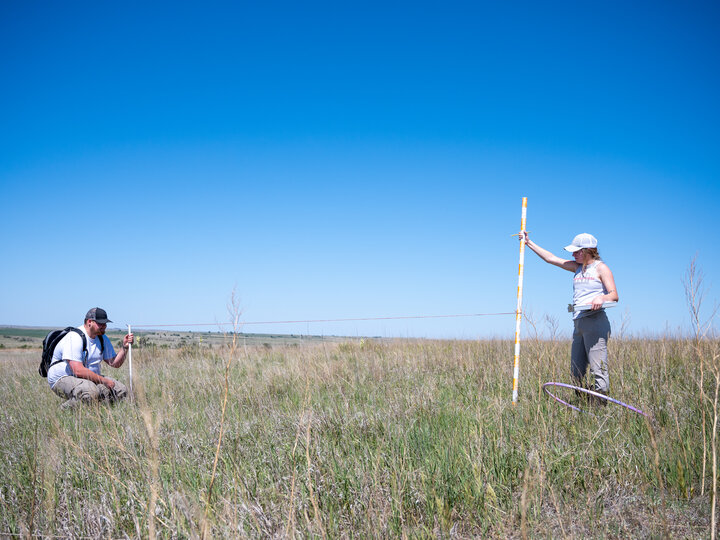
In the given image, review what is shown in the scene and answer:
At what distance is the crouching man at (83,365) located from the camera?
555 cm

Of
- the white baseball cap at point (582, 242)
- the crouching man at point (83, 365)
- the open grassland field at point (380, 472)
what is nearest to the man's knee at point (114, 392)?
the crouching man at point (83, 365)

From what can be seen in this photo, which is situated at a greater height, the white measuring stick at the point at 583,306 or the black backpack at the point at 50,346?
the white measuring stick at the point at 583,306

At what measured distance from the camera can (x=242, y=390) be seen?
5938 millimetres

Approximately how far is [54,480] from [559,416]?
4061 mm

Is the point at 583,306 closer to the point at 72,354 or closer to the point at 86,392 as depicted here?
the point at 86,392

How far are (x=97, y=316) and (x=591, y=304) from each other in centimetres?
603

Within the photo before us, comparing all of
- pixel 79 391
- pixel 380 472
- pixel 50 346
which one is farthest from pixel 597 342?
pixel 50 346

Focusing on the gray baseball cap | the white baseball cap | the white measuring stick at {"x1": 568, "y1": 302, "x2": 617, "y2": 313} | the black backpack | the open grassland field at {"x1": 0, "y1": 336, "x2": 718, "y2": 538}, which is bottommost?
the open grassland field at {"x1": 0, "y1": 336, "x2": 718, "y2": 538}

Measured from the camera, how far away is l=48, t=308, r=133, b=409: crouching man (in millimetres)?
5555

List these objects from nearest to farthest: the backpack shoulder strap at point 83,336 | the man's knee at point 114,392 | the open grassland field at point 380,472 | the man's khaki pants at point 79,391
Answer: the open grassland field at point 380,472 → the man's khaki pants at point 79,391 → the backpack shoulder strap at point 83,336 → the man's knee at point 114,392

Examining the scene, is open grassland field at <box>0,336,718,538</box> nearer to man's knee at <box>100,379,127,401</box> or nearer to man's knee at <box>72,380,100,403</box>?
man's knee at <box>72,380,100,403</box>

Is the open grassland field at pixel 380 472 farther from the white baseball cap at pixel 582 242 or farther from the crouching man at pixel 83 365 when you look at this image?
the white baseball cap at pixel 582 242

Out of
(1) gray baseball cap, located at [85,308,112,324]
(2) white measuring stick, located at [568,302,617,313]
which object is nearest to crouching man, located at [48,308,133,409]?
(1) gray baseball cap, located at [85,308,112,324]

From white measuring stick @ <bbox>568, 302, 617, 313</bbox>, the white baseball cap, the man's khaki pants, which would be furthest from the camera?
the man's khaki pants
